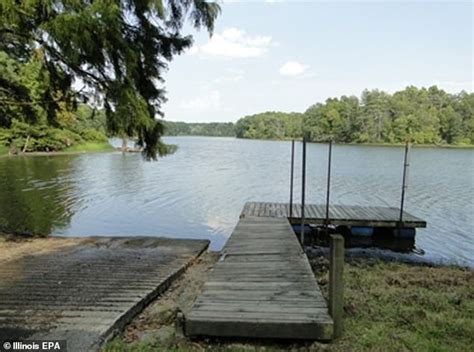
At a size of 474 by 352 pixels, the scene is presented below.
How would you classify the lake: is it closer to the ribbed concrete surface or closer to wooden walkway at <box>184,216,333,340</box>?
the ribbed concrete surface

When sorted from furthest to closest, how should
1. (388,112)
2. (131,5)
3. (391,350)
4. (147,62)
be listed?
(388,112) < (147,62) < (131,5) < (391,350)

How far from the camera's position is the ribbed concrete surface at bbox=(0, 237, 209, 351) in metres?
2.96

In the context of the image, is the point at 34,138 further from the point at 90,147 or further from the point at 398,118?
the point at 398,118

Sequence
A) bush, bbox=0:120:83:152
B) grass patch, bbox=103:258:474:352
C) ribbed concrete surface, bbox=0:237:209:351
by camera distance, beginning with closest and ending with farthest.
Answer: grass patch, bbox=103:258:474:352
ribbed concrete surface, bbox=0:237:209:351
bush, bbox=0:120:83:152

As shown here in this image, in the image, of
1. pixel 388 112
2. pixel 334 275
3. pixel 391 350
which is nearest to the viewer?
pixel 391 350

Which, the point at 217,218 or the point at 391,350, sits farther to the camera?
the point at 217,218

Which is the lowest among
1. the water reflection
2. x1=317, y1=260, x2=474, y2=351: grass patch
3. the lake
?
the lake

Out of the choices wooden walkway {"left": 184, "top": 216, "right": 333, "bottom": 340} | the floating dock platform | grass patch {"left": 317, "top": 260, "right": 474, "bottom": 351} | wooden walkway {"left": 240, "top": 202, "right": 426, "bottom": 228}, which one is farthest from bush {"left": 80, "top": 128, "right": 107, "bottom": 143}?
grass patch {"left": 317, "top": 260, "right": 474, "bottom": 351}

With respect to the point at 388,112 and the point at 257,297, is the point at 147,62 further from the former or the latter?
the point at 388,112

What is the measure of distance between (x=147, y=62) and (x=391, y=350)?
410cm

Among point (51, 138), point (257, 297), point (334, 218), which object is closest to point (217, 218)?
point (334, 218)

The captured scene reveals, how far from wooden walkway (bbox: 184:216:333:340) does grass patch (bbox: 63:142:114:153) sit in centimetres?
3938

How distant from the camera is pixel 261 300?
11.3 ft

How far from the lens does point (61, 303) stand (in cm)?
352
